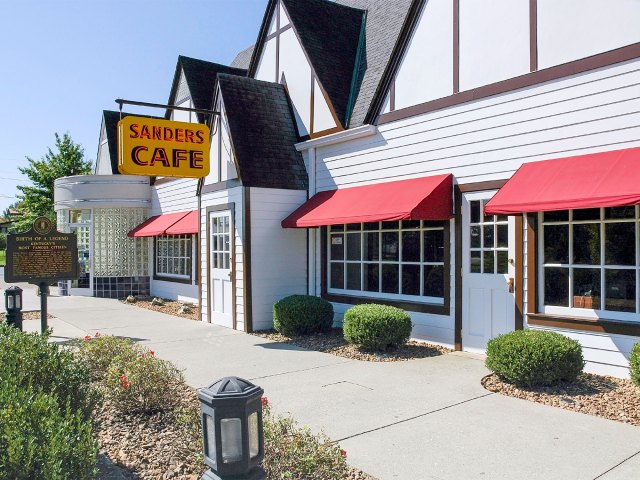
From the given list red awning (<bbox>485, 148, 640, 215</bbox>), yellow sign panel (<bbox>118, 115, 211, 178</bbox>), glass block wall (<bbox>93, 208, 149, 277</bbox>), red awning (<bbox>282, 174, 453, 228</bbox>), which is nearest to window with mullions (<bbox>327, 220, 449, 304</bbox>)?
red awning (<bbox>282, 174, 453, 228</bbox>)

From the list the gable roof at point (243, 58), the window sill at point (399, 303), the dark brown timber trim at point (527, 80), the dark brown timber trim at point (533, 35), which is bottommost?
the window sill at point (399, 303)

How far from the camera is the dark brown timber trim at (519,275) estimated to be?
7738 millimetres

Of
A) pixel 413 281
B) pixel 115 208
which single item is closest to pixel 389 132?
pixel 413 281

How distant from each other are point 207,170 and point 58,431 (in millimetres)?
9189

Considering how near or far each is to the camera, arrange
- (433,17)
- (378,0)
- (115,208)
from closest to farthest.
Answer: (433,17), (378,0), (115,208)

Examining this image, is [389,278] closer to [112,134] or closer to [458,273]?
[458,273]

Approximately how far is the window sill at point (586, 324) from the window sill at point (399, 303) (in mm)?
1573

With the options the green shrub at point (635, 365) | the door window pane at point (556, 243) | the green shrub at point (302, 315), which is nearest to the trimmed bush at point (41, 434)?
the green shrub at point (635, 365)

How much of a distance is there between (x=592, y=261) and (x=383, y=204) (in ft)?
10.7

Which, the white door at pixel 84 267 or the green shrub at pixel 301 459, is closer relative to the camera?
the green shrub at pixel 301 459

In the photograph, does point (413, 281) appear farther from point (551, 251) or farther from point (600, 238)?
point (600, 238)

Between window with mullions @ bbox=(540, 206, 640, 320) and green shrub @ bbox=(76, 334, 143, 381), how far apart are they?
5560mm

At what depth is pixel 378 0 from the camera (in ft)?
42.7

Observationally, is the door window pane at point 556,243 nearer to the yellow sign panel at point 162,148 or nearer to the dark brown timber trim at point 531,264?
the dark brown timber trim at point 531,264
